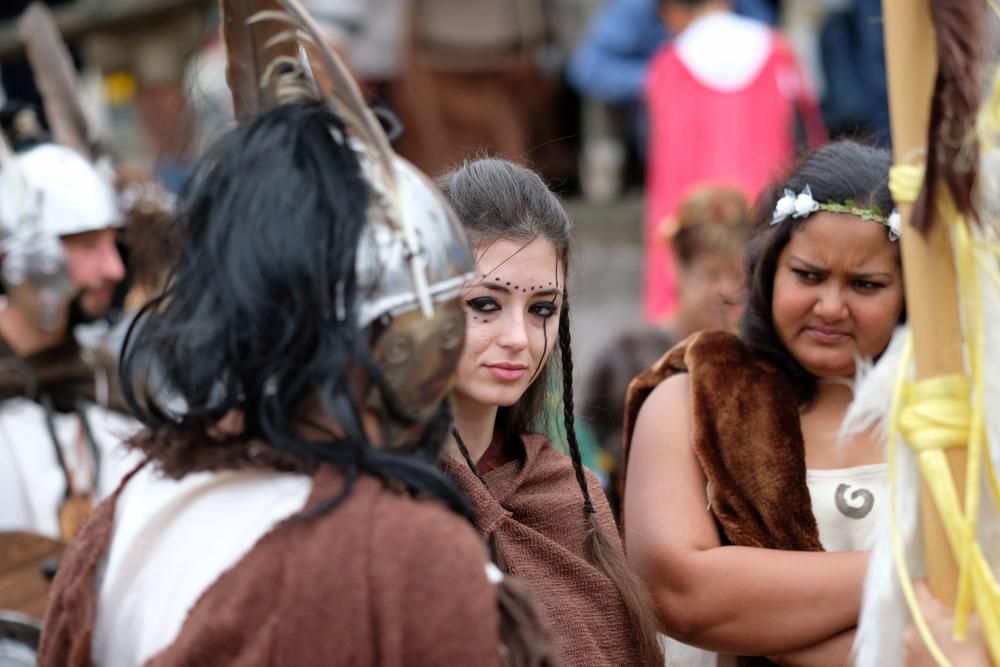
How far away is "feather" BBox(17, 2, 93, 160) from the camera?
4949 millimetres

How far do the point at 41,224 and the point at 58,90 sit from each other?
0.58m

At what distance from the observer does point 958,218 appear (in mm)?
2082

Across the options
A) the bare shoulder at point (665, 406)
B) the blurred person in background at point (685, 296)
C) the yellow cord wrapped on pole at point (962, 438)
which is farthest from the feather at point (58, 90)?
the yellow cord wrapped on pole at point (962, 438)

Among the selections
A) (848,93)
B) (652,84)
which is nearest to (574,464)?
(652,84)

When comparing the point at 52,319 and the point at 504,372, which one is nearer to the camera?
the point at 504,372

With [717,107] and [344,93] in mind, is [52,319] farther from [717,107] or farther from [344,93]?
[717,107]

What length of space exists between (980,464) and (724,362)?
2.92ft

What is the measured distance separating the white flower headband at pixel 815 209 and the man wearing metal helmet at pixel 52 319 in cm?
221

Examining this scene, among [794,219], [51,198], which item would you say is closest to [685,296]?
[51,198]

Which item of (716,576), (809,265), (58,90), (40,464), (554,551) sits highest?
(58,90)

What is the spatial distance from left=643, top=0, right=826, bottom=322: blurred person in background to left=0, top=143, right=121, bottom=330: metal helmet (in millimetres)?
3059

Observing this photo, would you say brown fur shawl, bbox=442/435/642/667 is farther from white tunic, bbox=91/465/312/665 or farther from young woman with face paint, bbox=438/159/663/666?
white tunic, bbox=91/465/312/665

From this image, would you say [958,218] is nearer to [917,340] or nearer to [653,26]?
[917,340]

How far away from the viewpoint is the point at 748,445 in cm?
291
